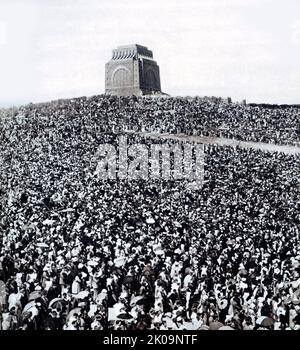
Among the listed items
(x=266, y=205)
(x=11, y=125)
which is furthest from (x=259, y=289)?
(x=11, y=125)

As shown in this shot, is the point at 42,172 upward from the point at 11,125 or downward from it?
downward

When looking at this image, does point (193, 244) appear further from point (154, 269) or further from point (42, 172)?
point (42, 172)

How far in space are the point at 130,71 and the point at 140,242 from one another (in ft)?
107

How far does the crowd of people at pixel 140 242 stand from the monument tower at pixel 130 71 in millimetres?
18654

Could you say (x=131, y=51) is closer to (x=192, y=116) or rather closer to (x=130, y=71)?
(x=130, y=71)

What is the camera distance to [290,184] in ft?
65.4

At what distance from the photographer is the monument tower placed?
142ft

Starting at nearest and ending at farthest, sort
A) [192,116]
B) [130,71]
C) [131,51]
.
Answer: [192,116]
[131,51]
[130,71]

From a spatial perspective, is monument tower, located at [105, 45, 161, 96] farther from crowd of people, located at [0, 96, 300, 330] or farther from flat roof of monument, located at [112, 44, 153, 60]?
crowd of people, located at [0, 96, 300, 330]

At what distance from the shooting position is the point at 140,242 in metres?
13.3

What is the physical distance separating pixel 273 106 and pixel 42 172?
19805mm

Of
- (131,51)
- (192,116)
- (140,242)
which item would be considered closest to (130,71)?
(131,51)

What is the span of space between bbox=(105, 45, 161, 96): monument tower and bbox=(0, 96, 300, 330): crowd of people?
61.2ft
